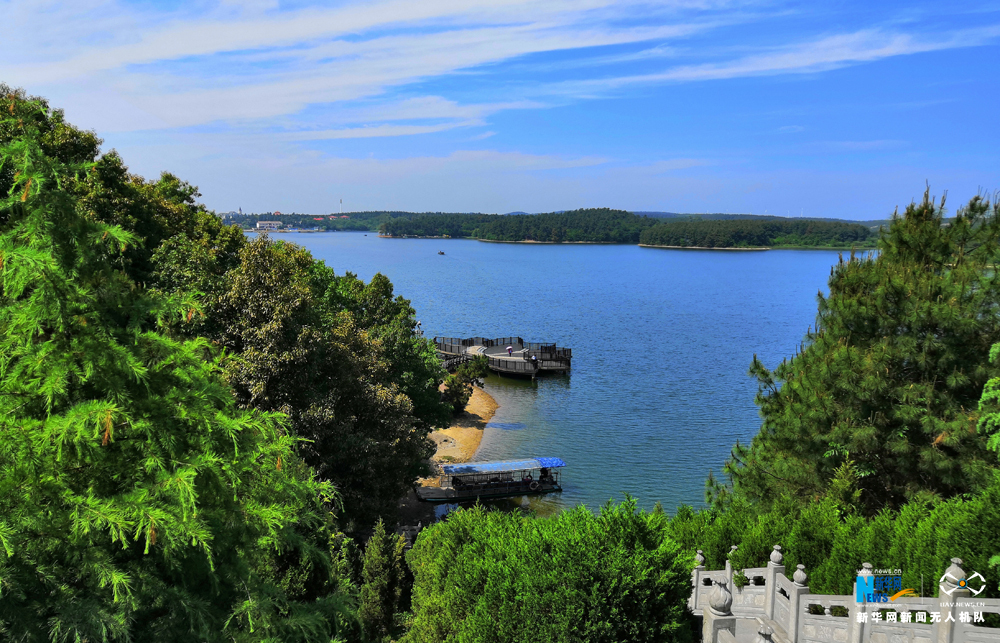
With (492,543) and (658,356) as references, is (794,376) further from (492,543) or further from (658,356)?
(658,356)

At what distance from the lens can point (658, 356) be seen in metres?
56.0

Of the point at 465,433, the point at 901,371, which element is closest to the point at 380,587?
the point at 901,371

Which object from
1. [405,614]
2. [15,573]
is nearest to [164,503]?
[15,573]

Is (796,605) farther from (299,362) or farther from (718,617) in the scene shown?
(299,362)

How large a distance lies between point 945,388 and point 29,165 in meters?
15.3

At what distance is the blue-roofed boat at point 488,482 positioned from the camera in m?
24.9

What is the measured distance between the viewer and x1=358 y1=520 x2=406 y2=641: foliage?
13.1m

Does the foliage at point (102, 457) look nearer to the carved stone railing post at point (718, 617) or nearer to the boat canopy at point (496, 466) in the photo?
the carved stone railing post at point (718, 617)

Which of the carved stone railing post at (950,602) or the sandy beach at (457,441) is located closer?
the carved stone railing post at (950,602)

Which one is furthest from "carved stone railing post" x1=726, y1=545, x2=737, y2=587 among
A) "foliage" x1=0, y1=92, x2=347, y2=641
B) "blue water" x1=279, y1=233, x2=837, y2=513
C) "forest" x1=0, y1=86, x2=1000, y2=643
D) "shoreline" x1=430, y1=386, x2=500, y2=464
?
"shoreline" x1=430, y1=386, x2=500, y2=464

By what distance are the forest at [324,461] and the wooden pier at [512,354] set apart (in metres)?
30.4

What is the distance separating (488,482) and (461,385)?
45.4 feet

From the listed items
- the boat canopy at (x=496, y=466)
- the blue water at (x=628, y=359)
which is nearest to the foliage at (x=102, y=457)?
the boat canopy at (x=496, y=466)

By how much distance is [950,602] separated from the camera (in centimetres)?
734
